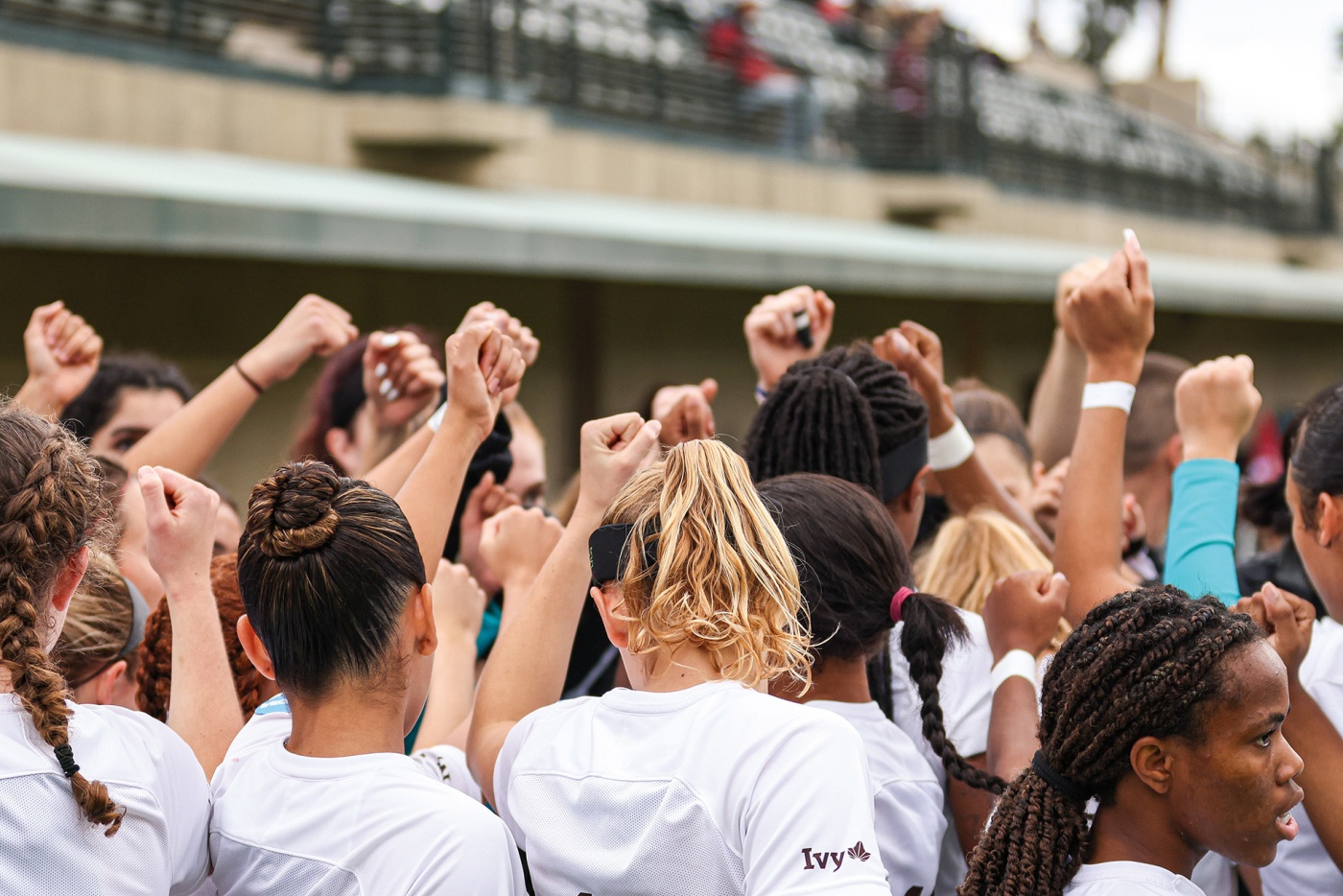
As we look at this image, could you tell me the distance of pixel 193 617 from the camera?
2096mm

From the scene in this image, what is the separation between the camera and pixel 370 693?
6.24 ft

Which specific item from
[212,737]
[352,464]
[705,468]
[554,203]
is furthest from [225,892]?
[554,203]

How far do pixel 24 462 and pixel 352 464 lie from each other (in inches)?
90.0

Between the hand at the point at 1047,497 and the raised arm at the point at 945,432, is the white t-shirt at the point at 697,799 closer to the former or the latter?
the raised arm at the point at 945,432

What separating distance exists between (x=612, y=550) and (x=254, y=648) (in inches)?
21.0

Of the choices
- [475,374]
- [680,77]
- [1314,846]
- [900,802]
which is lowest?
[1314,846]

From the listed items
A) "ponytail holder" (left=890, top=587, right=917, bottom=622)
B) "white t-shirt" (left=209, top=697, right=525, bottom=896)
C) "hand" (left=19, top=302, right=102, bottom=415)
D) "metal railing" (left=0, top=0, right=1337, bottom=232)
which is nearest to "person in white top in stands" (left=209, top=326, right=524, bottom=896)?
"white t-shirt" (left=209, top=697, right=525, bottom=896)

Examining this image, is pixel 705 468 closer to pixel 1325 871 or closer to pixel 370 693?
pixel 370 693

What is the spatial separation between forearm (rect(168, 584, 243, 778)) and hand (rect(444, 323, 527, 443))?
0.54 m

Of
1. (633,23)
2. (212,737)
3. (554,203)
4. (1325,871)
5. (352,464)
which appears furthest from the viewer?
(633,23)

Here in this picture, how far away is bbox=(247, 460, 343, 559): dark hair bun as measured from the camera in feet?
6.14

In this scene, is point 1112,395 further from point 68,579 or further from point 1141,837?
point 68,579

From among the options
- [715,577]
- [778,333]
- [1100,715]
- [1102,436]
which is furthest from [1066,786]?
[778,333]

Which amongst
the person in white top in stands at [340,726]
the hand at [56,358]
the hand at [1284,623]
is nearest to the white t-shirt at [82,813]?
the person in white top in stands at [340,726]
